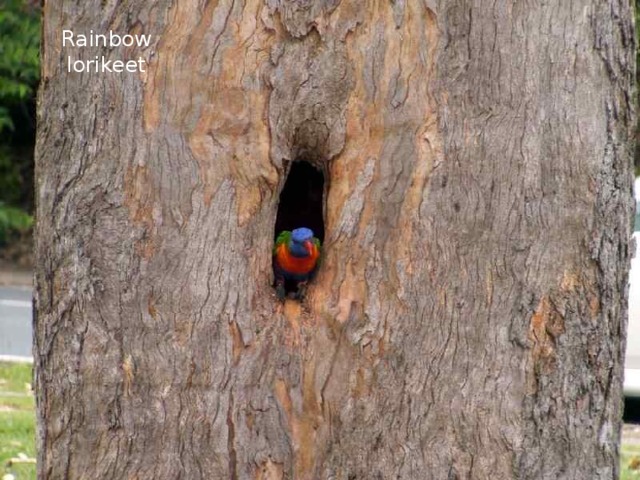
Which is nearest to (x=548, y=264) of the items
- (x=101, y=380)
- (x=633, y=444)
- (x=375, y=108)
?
(x=375, y=108)

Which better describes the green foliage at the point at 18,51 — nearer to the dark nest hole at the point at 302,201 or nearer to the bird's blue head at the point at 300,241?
the dark nest hole at the point at 302,201

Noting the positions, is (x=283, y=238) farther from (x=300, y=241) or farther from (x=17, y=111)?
(x=17, y=111)

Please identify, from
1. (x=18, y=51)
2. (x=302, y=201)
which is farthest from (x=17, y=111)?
(x=302, y=201)

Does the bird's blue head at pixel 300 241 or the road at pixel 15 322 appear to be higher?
the bird's blue head at pixel 300 241

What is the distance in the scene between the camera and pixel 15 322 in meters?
13.1

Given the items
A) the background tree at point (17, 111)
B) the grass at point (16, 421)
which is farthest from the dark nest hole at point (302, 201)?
the background tree at point (17, 111)

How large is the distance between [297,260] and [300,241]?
0.08 m

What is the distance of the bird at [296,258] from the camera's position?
184 inches

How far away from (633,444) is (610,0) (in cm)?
425

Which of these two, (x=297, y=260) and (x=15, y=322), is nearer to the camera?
(x=297, y=260)

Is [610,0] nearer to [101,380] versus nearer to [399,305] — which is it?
[399,305]

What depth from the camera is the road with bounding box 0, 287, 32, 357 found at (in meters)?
11.3

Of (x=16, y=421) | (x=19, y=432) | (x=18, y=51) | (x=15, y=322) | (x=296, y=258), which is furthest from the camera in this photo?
(x=18, y=51)

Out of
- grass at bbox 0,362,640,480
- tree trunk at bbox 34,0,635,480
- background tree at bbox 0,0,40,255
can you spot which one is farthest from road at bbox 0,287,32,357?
tree trunk at bbox 34,0,635,480
